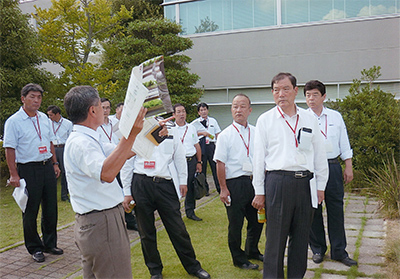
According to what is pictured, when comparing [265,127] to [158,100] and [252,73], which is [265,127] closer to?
[158,100]

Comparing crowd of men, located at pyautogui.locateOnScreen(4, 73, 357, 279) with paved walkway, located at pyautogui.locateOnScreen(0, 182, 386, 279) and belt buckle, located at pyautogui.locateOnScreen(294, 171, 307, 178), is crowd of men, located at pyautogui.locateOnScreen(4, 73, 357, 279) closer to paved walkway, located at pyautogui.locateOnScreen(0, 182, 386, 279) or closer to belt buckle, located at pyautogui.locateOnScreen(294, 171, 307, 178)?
belt buckle, located at pyautogui.locateOnScreen(294, 171, 307, 178)

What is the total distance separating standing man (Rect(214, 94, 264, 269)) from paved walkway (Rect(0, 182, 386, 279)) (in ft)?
2.99

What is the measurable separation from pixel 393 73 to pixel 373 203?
6.25 meters

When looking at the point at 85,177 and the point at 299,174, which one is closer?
the point at 85,177

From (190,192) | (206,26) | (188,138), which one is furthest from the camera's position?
(206,26)

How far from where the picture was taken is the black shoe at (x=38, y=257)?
5.25 metres

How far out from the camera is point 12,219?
762cm

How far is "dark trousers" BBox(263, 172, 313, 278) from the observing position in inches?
141

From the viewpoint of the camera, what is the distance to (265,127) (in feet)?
12.6

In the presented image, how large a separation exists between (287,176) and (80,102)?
200 cm

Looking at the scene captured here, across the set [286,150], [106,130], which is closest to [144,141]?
[286,150]

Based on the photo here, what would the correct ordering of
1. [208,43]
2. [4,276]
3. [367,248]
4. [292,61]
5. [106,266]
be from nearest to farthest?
[106,266]
[4,276]
[367,248]
[292,61]
[208,43]

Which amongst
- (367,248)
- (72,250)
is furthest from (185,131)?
(367,248)

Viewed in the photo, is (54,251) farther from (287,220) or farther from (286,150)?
(286,150)
